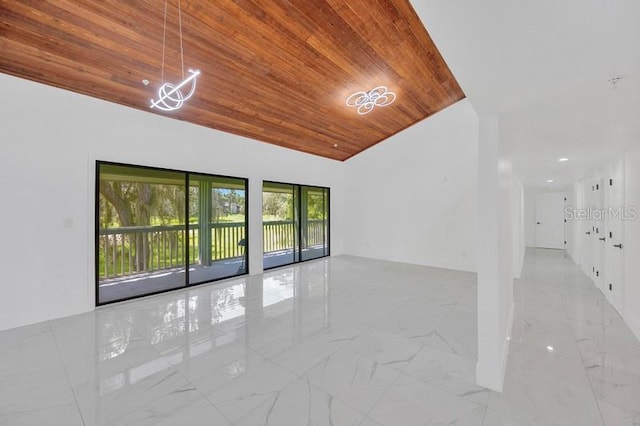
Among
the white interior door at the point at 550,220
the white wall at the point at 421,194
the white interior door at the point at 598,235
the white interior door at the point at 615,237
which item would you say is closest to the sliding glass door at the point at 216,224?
the white wall at the point at 421,194

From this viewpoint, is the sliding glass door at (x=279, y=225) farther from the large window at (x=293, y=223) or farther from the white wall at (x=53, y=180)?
the white wall at (x=53, y=180)

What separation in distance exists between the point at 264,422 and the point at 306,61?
3.86m

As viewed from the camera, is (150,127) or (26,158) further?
(150,127)

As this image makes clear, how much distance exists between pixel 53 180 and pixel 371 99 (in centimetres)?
469

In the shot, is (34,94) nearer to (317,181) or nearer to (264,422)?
(264,422)

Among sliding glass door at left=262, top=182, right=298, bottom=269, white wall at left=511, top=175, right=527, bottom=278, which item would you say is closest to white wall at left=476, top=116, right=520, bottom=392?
white wall at left=511, top=175, right=527, bottom=278

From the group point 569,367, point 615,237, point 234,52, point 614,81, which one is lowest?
point 569,367

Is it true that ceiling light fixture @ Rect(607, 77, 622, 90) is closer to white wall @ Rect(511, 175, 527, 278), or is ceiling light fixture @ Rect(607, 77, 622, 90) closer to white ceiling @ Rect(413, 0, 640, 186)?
white ceiling @ Rect(413, 0, 640, 186)

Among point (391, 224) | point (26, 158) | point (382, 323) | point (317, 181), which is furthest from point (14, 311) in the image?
point (391, 224)

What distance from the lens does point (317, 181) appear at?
7.07 metres

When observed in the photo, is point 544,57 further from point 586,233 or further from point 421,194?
point 586,233

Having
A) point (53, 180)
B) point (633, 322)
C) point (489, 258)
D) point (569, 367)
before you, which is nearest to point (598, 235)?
point (633, 322)

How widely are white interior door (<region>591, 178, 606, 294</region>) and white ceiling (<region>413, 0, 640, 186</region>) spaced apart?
2979mm

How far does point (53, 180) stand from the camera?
3.30 meters
